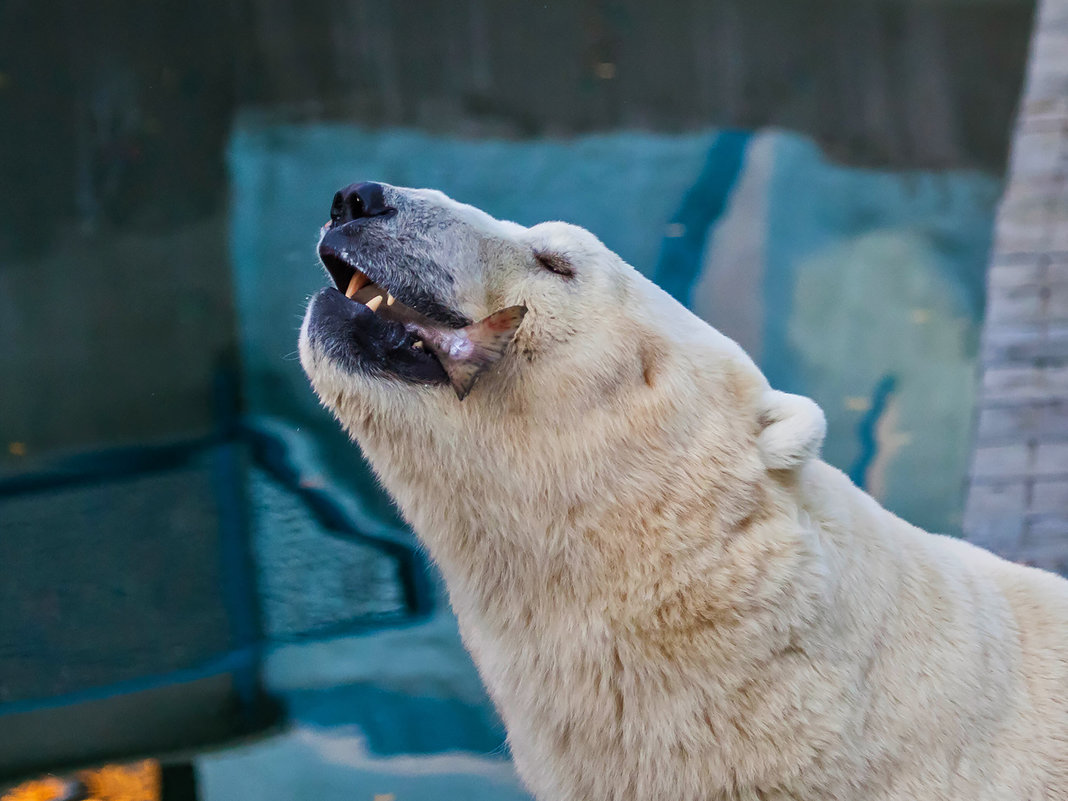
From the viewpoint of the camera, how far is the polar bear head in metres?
1.46

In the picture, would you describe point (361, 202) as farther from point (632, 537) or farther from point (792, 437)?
point (792, 437)

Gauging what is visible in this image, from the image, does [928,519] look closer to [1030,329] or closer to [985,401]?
[985,401]

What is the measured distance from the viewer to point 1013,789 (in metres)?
1.57

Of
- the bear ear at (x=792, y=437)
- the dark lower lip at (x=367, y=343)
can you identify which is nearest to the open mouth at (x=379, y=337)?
the dark lower lip at (x=367, y=343)

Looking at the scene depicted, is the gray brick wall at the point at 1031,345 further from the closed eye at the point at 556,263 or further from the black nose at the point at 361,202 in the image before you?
the black nose at the point at 361,202

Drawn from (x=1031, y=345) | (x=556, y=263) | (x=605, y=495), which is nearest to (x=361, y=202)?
(x=556, y=263)

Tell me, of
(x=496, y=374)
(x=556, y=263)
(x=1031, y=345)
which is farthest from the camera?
(x=1031, y=345)

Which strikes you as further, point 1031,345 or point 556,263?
point 1031,345

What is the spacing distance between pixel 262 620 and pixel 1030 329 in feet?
10.5

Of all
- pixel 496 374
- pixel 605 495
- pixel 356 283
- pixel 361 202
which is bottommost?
pixel 605 495

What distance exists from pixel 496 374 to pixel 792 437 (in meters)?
0.49

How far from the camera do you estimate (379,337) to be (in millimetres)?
1467

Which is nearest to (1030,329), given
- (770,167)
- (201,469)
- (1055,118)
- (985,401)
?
(985,401)

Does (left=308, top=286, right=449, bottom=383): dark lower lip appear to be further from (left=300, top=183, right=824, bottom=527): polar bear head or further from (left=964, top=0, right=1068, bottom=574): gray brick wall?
(left=964, top=0, right=1068, bottom=574): gray brick wall
